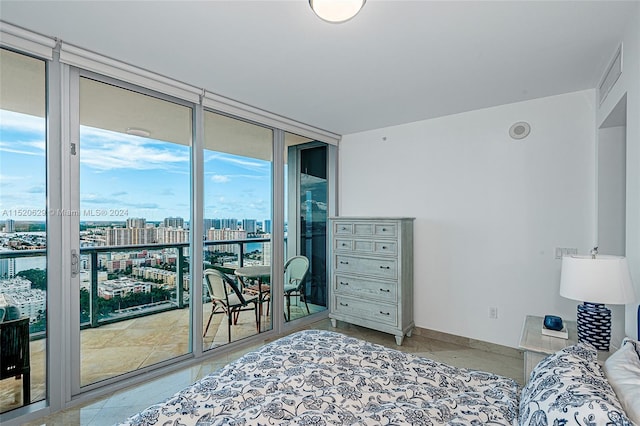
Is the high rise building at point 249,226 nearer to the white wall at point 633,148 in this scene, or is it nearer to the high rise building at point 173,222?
the high rise building at point 173,222

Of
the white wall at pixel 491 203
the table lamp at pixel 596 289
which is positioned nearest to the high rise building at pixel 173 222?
the white wall at pixel 491 203

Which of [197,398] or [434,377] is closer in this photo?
[197,398]

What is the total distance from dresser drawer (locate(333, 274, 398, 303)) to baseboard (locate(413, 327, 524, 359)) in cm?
65

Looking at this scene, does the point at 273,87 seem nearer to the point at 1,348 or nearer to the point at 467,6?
the point at 467,6

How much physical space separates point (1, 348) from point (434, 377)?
2.71m

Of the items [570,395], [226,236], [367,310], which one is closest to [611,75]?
[570,395]

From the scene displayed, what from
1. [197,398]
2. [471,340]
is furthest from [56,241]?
[471,340]

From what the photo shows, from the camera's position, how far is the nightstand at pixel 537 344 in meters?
2.02

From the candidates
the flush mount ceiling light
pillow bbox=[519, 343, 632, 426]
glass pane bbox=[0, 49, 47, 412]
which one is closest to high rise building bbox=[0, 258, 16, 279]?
glass pane bbox=[0, 49, 47, 412]

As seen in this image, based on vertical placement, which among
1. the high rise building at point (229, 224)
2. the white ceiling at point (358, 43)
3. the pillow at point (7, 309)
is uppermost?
the white ceiling at point (358, 43)

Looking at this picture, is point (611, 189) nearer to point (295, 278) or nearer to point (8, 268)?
point (295, 278)

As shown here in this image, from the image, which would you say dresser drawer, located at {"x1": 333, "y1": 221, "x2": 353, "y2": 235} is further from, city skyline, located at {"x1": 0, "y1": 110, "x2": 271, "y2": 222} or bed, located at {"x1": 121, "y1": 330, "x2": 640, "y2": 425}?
bed, located at {"x1": 121, "y1": 330, "x2": 640, "y2": 425}

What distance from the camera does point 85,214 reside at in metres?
2.54

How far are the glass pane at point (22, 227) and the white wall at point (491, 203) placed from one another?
342 centimetres
